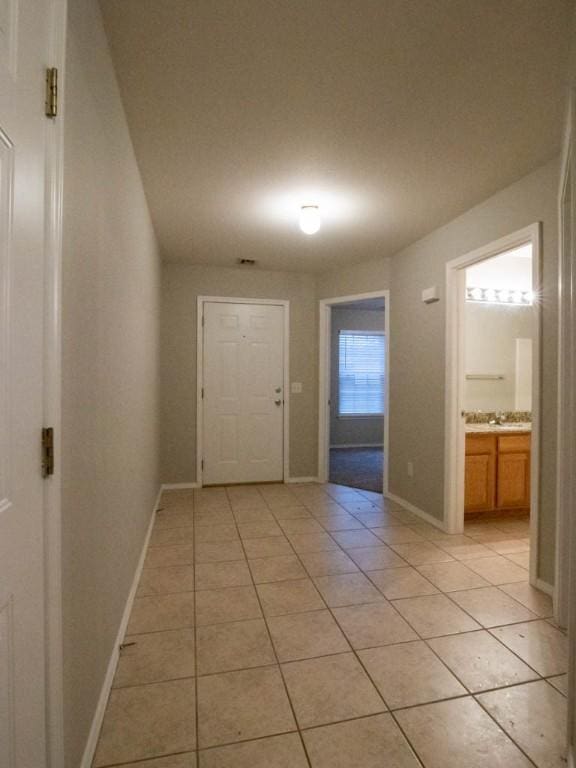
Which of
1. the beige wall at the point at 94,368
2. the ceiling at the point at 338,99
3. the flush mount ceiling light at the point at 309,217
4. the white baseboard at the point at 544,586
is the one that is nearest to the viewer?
the beige wall at the point at 94,368

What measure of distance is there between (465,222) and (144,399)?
8.63 feet

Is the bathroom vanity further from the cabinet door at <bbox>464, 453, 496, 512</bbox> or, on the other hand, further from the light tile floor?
the light tile floor

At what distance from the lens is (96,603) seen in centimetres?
140

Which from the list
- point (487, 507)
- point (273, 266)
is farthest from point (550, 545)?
point (273, 266)

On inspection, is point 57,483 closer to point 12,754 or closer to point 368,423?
point 12,754

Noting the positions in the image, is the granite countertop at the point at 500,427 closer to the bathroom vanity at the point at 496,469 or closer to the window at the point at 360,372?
the bathroom vanity at the point at 496,469

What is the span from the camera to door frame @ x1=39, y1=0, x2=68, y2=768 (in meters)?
0.93

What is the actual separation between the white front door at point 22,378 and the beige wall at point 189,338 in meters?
3.56

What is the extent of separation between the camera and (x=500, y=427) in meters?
3.65

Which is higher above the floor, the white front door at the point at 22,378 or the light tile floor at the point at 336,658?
the white front door at the point at 22,378

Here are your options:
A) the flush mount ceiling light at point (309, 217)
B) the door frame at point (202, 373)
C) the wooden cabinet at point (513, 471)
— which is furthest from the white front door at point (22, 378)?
the door frame at point (202, 373)

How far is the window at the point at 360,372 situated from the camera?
7.12 meters

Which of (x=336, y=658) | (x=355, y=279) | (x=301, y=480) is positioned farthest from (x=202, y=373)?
(x=336, y=658)

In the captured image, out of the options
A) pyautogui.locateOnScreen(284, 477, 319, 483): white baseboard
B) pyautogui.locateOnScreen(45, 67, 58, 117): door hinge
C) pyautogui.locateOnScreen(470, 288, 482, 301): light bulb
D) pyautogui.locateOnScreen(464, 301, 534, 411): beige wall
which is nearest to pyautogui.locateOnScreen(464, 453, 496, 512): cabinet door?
pyautogui.locateOnScreen(464, 301, 534, 411): beige wall
